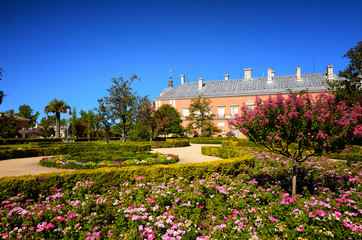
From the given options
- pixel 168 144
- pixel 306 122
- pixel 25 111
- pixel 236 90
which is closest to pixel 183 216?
pixel 306 122

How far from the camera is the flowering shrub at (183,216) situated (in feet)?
11.6

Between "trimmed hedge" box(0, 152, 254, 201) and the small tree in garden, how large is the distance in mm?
1900

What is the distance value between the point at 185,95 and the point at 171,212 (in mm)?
40280

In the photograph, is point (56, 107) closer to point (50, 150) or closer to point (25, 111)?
point (50, 150)

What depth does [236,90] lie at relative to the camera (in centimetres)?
4091

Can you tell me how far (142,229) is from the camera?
364 cm

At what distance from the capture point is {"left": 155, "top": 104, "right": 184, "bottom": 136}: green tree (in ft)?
97.5

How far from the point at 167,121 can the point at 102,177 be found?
2478 centimetres

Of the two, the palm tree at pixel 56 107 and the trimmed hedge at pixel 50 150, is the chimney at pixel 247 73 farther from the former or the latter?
the palm tree at pixel 56 107

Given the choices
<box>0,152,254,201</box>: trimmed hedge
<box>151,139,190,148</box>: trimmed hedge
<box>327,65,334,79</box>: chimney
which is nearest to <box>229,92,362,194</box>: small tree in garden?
<box>0,152,254,201</box>: trimmed hedge

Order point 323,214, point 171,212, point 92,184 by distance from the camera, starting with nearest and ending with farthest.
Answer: point 323,214
point 171,212
point 92,184

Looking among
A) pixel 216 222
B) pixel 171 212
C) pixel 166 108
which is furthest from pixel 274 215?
pixel 166 108

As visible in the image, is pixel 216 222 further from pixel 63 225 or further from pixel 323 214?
pixel 63 225

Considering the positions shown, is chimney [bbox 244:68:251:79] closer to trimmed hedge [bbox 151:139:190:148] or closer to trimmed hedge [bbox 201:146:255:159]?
trimmed hedge [bbox 151:139:190:148]
